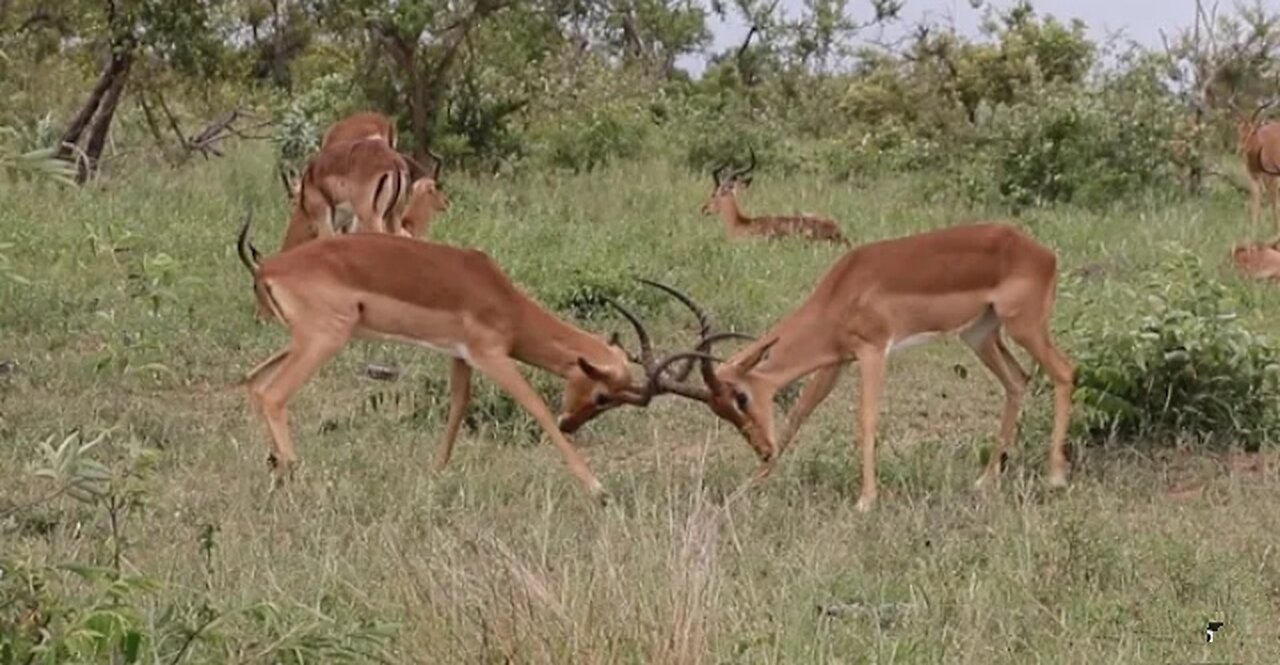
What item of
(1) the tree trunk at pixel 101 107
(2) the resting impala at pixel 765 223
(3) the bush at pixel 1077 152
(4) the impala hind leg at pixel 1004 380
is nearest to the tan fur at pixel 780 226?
(2) the resting impala at pixel 765 223

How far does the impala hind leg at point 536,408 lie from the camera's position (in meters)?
6.07

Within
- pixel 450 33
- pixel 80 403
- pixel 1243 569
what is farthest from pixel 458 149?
pixel 1243 569

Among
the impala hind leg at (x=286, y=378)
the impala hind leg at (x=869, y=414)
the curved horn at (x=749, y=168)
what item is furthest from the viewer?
the curved horn at (x=749, y=168)

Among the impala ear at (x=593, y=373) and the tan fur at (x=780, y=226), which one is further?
the tan fur at (x=780, y=226)

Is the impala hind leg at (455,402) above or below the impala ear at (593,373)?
below

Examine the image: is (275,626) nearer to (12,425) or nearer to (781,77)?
(12,425)

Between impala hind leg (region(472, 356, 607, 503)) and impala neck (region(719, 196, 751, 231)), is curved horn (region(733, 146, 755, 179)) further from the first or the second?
impala hind leg (region(472, 356, 607, 503))

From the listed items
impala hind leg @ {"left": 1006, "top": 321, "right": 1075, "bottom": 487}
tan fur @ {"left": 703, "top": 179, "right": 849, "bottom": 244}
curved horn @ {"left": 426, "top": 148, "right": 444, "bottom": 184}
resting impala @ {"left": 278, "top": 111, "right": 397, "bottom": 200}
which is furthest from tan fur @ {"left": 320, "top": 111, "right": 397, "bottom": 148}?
impala hind leg @ {"left": 1006, "top": 321, "right": 1075, "bottom": 487}

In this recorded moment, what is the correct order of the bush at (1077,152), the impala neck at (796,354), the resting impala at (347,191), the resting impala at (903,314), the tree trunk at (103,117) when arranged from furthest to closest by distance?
the bush at (1077,152)
the tree trunk at (103,117)
the resting impala at (347,191)
the impala neck at (796,354)
the resting impala at (903,314)

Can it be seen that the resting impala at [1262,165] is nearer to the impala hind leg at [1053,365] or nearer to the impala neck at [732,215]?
the impala neck at [732,215]

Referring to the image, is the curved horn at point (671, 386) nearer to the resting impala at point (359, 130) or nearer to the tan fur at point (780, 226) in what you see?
the resting impala at point (359, 130)

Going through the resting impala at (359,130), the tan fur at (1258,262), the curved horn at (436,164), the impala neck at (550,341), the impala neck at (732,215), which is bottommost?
the impala neck at (732,215)

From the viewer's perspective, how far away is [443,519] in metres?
5.48

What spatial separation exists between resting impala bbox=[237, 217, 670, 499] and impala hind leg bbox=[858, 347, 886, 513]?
2.37ft
